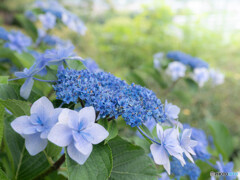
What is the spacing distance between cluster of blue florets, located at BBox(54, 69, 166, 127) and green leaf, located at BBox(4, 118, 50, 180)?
227 millimetres

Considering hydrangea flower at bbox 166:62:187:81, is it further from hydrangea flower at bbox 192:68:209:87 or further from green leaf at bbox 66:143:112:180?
green leaf at bbox 66:143:112:180

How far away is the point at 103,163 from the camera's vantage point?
44 centimetres

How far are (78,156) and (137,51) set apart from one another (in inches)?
161

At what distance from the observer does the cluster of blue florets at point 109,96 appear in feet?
1.45

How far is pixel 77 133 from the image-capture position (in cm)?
40

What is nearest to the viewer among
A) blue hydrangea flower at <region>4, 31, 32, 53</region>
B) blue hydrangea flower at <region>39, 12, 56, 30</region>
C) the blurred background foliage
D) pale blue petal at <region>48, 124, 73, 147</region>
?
pale blue petal at <region>48, 124, 73, 147</region>

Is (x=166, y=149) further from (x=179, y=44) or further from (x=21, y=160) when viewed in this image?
(x=179, y=44)

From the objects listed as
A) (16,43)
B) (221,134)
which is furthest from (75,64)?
(221,134)

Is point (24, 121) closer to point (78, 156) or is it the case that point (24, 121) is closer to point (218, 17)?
point (78, 156)

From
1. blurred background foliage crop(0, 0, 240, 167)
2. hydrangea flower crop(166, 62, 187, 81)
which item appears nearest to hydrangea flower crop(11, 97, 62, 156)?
hydrangea flower crop(166, 62, 187, 81)

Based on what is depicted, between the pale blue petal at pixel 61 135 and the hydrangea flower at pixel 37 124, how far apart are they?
31 millimetres

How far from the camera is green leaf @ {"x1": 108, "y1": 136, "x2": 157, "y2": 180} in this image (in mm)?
558

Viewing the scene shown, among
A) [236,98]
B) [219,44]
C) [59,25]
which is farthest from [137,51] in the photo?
[59,25]

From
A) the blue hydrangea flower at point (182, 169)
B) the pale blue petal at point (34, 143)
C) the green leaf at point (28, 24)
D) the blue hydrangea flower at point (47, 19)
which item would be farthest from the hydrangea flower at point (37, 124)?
the green leaf at point (28, 24)
